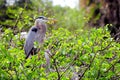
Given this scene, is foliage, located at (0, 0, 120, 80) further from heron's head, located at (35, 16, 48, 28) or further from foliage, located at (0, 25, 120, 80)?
Result: heron's head, located at (35, 16, 48, 28)

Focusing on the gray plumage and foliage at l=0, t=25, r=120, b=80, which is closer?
foliage at l=0, t=25, r=120, b=80

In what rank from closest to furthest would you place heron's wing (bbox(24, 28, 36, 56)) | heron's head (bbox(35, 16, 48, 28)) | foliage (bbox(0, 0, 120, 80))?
foliage (bbox(0, 0, 120, 80))
heron's wing (bbox(24, 28, 36, 56))
heron's head (bbox(35, 16, 48, 28))

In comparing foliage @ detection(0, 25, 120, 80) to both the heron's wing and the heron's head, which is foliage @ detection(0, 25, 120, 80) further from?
the heron's head

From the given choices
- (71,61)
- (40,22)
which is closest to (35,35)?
(40,22)

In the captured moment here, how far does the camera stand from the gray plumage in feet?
20.4

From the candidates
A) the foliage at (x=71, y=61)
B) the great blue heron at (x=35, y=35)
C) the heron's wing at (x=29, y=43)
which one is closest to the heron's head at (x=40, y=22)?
the great blue heron at (x=35, y=35)

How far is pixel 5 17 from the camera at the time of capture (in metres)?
15.2

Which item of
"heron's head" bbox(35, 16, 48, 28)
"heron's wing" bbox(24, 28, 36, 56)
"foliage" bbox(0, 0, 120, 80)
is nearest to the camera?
"foliage" bbox(0, 0, 120, 80)

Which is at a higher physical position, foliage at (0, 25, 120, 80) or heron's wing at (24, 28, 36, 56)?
foliage at (0, 25, 120, 80)

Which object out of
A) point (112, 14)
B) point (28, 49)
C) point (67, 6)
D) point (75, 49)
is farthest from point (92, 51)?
point (67, 6)

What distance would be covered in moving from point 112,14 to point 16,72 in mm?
10230

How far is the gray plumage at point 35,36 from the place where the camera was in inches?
245

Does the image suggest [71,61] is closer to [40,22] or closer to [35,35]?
[35,35]

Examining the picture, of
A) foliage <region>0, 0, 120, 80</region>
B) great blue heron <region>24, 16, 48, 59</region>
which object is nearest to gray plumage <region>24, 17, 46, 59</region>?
great blue heron <region>24, 16, 48, 59</region>
